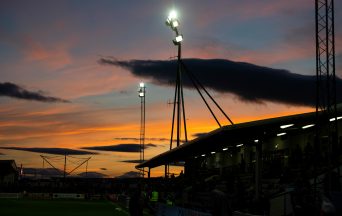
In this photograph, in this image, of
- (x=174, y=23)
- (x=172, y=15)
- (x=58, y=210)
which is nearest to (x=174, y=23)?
(x=174, y=23)

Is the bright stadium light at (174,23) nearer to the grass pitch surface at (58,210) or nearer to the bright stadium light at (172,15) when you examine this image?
the bright stadium light at (172,15)

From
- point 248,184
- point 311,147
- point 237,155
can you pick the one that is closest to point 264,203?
point 311,147

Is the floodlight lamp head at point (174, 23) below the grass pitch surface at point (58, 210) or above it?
above

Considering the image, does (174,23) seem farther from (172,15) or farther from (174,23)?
(172,15)

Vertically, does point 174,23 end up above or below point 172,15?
below

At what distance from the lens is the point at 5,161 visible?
127375mm

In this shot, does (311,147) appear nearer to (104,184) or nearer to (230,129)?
(230,129)

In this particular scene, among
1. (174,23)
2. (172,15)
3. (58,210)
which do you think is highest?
(172,15)

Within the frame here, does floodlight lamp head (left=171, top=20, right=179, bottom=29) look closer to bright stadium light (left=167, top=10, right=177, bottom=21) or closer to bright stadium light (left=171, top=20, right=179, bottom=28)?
bright stadium light (left=171, top=20, right=179, bottom=28)

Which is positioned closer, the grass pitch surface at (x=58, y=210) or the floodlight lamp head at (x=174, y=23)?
the grass pitch surface at (x=58, y=210)

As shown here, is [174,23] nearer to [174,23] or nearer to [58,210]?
[174,23]

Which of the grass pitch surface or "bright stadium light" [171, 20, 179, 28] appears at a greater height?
"bright stadium light" [171, 20, 179, 28]

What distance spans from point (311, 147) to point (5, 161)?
107 metres

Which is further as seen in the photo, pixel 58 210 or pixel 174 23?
pixel 58 210
